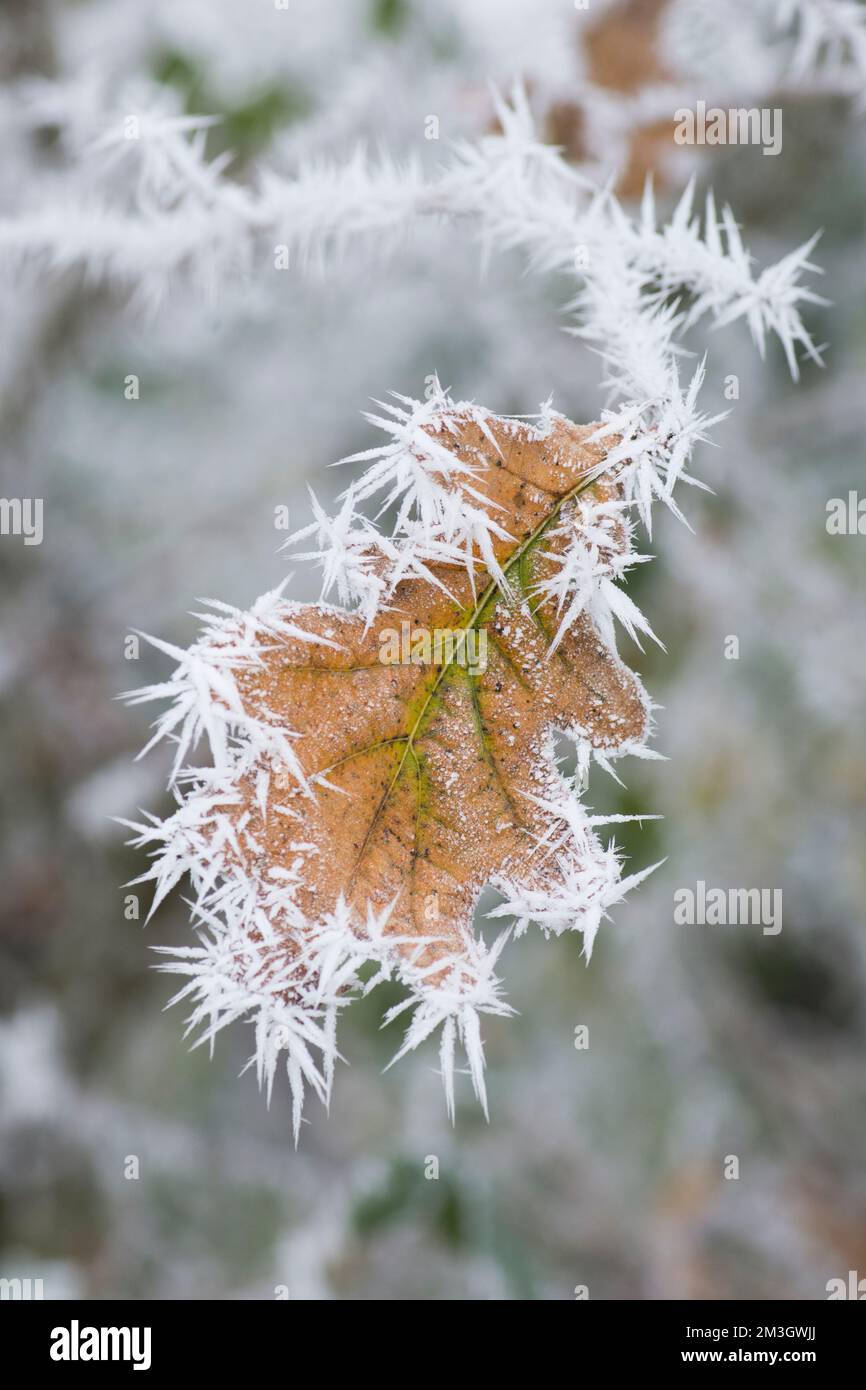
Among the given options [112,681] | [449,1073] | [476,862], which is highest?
[112,681]

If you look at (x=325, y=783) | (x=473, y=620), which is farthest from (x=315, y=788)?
(x=473, y=620)

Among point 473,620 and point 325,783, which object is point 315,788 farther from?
point 473,620

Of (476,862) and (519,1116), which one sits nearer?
(476,862)

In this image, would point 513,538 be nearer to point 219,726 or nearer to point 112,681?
point 219,726

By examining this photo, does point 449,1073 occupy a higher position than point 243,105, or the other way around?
point 243,105

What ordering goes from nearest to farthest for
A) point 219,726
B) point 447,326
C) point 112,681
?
point 219,726 < point 447,326 < point 112,681
